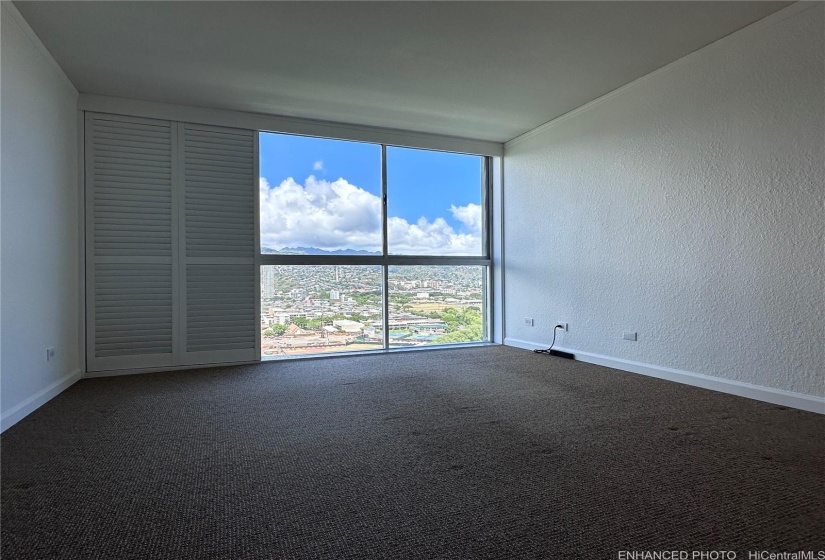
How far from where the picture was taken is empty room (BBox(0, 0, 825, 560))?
1687mm

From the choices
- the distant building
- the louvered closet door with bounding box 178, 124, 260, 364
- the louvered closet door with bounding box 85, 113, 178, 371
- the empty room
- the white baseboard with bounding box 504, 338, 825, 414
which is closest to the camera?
the empty room

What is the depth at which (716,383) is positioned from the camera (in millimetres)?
3316

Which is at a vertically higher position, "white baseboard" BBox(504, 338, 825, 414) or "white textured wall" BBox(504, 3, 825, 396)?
"white textured wall" BBox(504, 3, 825, 396)

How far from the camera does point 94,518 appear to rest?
1592mm

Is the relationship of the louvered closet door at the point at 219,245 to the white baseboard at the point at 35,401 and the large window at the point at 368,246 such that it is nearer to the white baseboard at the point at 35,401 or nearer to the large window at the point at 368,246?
the large window at the point at 368,246

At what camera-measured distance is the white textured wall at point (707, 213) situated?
2.83 meters

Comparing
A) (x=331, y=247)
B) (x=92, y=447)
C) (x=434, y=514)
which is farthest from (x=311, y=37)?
(x=434, y=514)

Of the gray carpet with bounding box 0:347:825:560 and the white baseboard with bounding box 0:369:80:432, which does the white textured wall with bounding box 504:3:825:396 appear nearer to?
the gray carpet with bounding box 0:347:825:560

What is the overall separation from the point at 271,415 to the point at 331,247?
251 centimetres

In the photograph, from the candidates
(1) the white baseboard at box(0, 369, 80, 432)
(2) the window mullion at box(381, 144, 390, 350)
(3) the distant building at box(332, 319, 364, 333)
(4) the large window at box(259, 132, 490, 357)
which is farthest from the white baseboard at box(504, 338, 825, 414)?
(1) the white baseboard at box(0, 369, 80, 432)

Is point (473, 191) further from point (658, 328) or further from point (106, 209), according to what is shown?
point (106, 209)

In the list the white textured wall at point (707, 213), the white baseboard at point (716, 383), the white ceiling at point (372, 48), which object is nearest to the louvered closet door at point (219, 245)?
the white ceiling at point (372, 48)

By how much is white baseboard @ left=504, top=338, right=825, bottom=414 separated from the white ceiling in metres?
2.48

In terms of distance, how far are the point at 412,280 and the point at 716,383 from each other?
126 inches
